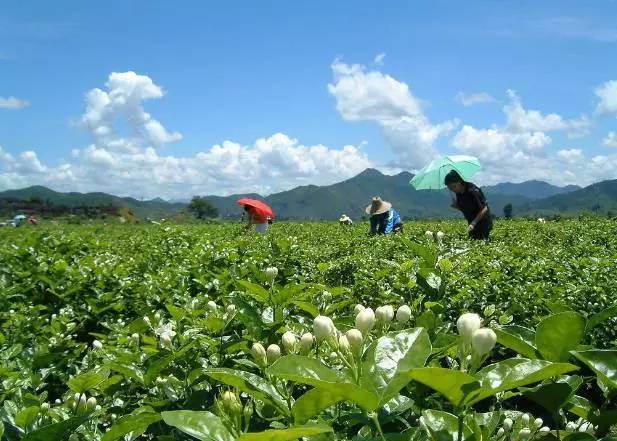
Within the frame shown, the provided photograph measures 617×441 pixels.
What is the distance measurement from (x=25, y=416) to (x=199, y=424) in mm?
499

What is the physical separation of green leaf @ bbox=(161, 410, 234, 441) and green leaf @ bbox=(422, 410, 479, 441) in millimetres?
389

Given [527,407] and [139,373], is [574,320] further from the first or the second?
[527,407]

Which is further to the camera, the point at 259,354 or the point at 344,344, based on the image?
the point at 259,354

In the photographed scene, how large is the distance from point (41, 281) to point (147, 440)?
335 cm

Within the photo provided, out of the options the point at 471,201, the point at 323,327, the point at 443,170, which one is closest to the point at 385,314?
the point at 323,327

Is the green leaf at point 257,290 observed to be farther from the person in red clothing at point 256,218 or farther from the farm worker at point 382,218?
the farm worker at point 382,218

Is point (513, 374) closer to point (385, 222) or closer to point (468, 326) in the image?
point (468, 326)

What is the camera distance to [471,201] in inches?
322

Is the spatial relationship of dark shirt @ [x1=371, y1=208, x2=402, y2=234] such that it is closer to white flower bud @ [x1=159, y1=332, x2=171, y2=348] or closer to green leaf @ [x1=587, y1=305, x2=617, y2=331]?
white flower bud @ [x1=159, y1=332, x2=171, y2=348]

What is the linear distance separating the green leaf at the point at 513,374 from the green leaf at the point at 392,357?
13 centimetres

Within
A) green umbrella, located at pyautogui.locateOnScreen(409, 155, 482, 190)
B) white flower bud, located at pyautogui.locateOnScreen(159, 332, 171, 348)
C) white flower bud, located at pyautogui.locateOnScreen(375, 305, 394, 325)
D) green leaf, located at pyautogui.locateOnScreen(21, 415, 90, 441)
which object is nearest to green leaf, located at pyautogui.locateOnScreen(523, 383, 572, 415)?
white flower bud, located at pyautogui.locateOnScreen(375, 305, 394, 325)

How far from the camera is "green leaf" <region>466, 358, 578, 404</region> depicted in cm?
101

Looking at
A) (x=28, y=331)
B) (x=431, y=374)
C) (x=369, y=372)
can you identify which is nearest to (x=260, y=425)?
(x=369, y=372)

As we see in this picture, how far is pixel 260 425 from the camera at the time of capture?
4.64ft
